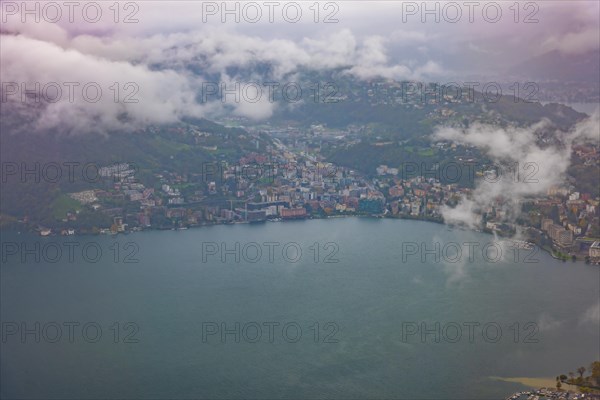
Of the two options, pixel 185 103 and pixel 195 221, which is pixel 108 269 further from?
pixel 185 103

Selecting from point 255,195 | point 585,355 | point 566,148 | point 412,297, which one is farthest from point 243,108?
point 585,355

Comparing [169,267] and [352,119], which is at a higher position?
[352,119]

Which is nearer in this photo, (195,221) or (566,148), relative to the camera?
(195,221)

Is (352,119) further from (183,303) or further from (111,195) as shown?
(183,303)

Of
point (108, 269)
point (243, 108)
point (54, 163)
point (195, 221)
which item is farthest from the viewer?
point (243, 108)

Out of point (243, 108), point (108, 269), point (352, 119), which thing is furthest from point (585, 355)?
point (243, 108)

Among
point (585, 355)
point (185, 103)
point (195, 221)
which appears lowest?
point (585, 355)

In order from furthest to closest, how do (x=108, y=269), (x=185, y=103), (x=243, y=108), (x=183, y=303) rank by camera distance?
(x=243, y=108) < (x=185, y=103) < (x=108, y=269) < (x=183, y=303)
